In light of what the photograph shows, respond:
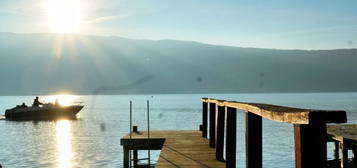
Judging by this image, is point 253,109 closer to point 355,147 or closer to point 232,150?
point 232,150

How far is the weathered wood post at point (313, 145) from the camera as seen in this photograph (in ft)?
15.3

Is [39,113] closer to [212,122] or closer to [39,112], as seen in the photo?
[39,112]

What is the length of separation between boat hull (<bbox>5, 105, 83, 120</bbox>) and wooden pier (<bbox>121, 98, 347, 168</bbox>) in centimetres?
6392

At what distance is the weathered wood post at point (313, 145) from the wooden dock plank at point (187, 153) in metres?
7.46

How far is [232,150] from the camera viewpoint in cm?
995

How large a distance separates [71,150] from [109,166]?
12959mm

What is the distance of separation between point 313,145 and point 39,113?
81.7 metres

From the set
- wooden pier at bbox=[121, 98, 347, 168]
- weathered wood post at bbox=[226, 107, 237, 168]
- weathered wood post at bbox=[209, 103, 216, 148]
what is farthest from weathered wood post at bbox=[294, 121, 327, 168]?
weathered wood post at bbox=[209, 103, 216, 148]

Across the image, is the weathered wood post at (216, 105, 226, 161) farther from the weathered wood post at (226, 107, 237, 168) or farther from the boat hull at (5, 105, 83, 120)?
the boat hull at (5, 105, 83, 120)

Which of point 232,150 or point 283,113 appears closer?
point 283,113

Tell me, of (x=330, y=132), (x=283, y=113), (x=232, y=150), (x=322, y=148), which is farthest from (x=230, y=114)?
(x=330, y=132)

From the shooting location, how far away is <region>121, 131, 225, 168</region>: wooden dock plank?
12.7 metres

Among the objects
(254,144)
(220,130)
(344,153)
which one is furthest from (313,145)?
(344,153)

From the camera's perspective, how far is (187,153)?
15000 mm
